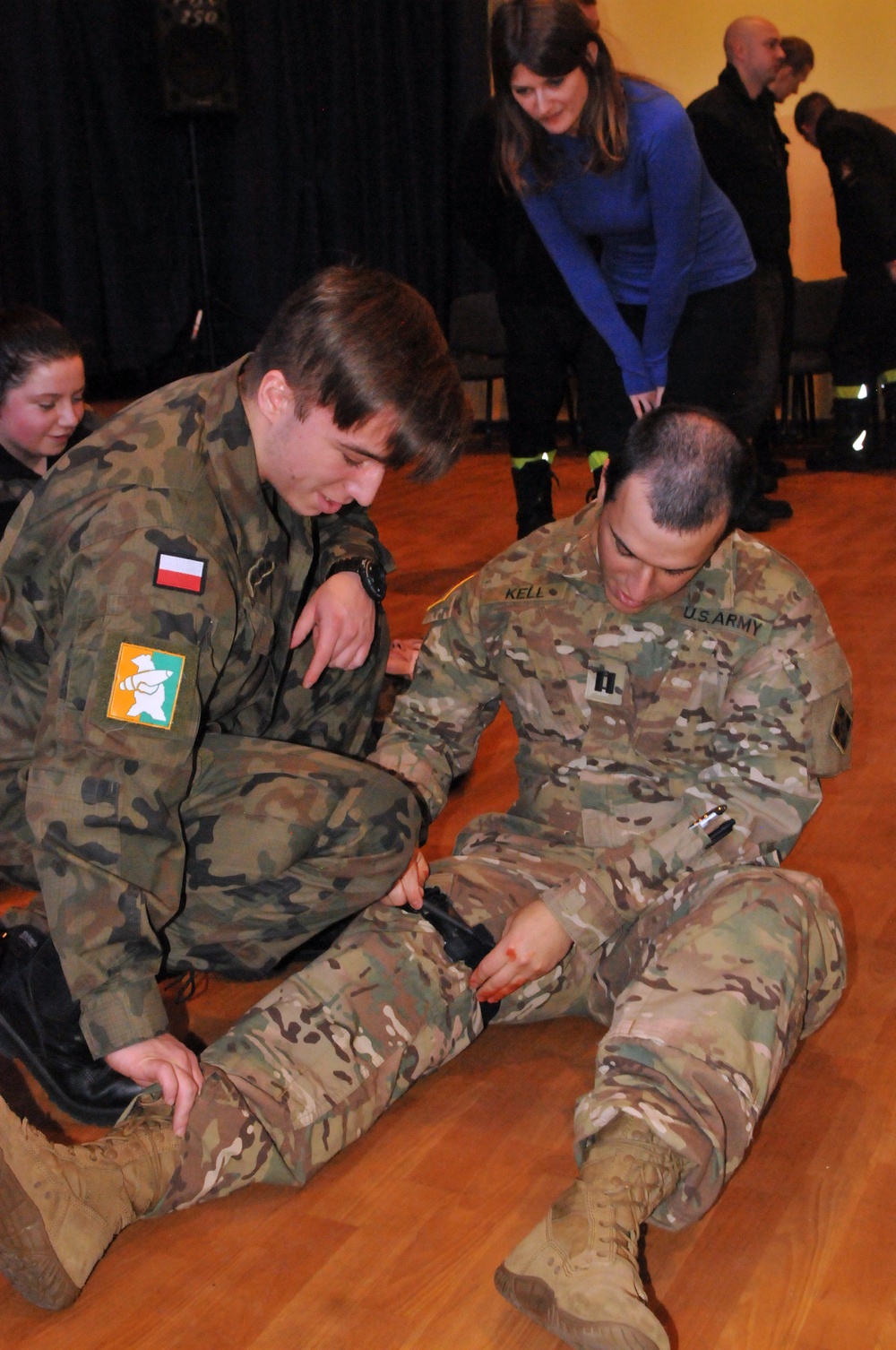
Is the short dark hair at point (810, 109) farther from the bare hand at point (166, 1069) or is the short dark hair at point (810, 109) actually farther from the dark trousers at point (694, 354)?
the bare hand at point (166, 1069)

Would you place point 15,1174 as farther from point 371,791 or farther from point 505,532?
point 505,532

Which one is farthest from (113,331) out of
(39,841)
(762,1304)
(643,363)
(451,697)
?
(762,1304)

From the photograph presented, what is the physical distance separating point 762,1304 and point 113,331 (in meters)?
5.27

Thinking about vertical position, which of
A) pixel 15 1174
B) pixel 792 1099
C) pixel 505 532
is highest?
pixel 15 1174

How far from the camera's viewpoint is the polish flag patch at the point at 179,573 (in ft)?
4.42

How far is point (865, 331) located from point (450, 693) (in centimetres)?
465

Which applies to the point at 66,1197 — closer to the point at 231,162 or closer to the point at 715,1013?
the point at 715,1013

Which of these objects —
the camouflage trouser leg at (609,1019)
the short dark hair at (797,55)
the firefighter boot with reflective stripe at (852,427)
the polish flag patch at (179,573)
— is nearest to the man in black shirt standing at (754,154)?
the short dark hair at (797,55)

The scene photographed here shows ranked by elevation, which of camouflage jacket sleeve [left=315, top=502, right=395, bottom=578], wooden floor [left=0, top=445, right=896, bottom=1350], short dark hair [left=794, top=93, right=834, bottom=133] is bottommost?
wooden floor [left=0, top=445, right=896, bottom=1350]

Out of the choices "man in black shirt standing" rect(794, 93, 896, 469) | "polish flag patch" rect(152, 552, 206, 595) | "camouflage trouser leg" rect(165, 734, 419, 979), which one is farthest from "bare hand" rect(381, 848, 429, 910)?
"man in black shirt standing" rect(794, 93, 896, 469)

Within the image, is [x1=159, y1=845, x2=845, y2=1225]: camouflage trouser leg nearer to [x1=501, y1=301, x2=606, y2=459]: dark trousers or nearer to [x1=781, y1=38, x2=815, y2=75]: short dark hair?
[x1=501, y1=301, x2=606, y2=459]: dark trousers

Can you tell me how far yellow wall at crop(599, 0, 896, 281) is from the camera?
21.7 feet

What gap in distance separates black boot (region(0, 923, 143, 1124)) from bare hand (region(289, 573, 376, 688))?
488 millimetres

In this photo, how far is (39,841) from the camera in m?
1.28
